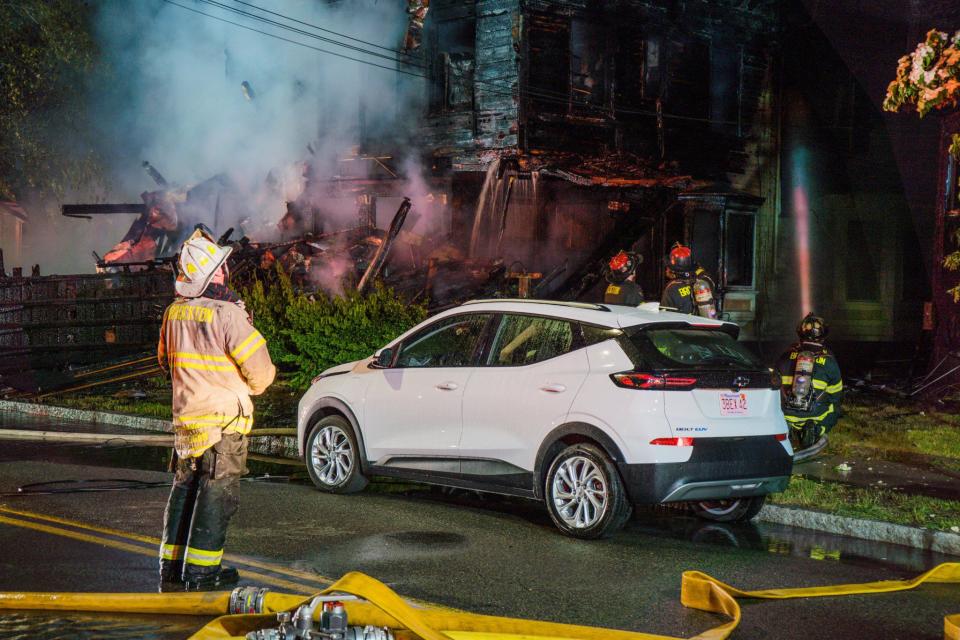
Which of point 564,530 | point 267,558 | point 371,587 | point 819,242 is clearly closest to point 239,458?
point 267,558

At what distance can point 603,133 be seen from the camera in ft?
79.2

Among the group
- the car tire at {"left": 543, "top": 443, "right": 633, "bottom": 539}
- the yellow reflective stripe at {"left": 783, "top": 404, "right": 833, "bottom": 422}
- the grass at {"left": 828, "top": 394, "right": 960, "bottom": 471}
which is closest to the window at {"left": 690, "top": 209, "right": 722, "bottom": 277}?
the grass at {"left": 828, "top": 394, "right": 960, "bottom": 471}

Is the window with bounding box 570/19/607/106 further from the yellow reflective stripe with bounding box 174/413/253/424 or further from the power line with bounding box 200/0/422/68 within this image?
the yellow reflective stripe with bounding box 174/413/253/424

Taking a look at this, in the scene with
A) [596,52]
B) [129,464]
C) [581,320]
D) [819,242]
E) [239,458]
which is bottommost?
[129,464]

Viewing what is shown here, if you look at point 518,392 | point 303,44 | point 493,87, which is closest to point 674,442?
point 518,392

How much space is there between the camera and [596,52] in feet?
79.2

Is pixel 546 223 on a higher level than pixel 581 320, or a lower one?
higher

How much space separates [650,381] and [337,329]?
7.69 meters

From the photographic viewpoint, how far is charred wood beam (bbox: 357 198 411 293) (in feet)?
68.2

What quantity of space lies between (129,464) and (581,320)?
5432 millimetres

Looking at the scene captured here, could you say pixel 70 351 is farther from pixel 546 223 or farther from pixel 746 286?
pixel 746 286

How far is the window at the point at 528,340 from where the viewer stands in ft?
25.0

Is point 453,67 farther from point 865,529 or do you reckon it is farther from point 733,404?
point 865,529

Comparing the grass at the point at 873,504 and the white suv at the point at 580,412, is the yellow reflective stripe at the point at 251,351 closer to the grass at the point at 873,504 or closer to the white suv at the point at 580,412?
the white suv at the point at 580,412
